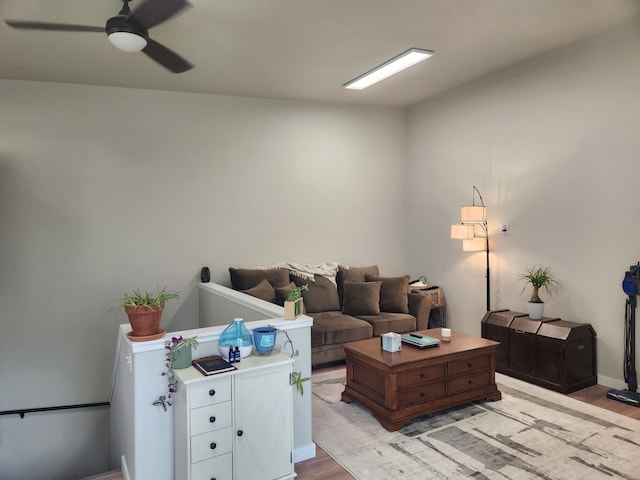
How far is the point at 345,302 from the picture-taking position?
5.11 m

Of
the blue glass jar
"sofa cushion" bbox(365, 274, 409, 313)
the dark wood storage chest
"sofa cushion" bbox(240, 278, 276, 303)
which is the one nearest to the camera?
the blue glass jar

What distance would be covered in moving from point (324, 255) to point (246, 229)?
1.11 m

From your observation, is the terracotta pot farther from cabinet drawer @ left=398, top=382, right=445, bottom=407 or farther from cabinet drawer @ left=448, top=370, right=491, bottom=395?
cabinet drawer @ left=448, top=370, right=491, bottom=395

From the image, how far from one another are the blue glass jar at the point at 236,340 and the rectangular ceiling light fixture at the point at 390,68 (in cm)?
296

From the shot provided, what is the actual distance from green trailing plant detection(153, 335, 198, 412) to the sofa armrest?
3255 mm

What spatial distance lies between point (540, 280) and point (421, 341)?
4.91 ft

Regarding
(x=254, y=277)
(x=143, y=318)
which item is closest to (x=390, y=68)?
(x=254, y=277)

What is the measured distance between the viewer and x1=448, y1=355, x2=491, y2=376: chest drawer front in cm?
338

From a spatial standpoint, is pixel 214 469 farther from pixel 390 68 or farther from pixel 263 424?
pixel 390 68

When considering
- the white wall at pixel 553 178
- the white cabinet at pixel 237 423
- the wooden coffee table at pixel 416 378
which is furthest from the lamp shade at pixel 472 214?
the white cabinet at pixel 237 423

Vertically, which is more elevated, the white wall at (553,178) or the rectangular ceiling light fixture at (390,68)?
the rectangular ceiling light fixture at (390,68)

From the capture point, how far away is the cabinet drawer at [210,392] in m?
2.13

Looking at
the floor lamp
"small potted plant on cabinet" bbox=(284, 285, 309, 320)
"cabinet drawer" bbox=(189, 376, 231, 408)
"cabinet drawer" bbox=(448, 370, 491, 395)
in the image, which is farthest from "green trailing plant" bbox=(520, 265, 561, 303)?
"cabinet drawer" bbox=(189, 376, 231, 408)

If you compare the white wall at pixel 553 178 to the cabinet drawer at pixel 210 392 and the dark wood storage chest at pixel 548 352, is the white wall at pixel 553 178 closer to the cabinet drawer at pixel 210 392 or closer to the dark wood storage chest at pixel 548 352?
the dark wood storage chest at pixel 548 352
